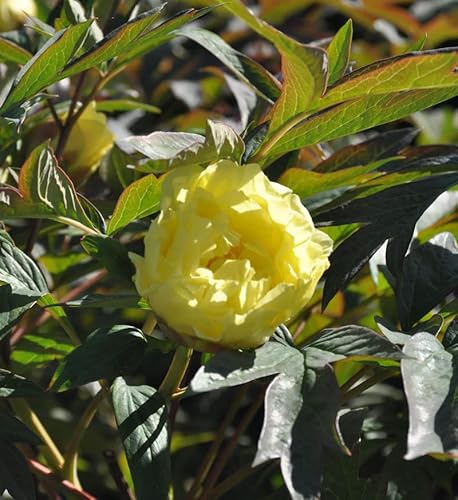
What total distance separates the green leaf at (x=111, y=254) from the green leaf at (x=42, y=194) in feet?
0.07

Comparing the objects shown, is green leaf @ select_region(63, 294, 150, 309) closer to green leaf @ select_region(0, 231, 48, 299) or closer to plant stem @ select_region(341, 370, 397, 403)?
green leaf @ select_region(0, 231, 48, 299)

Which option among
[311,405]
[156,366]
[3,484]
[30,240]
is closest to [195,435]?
[156,366]

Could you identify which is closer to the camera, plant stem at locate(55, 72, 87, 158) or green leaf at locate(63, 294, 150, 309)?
green leaf at locate(63, 294, 150, 309)

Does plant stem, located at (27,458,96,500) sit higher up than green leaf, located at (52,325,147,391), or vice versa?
green leaf, located at (52,325,147,391)

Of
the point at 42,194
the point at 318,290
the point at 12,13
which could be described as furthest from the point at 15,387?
the point at 12,13

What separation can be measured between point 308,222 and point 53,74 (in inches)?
8.9

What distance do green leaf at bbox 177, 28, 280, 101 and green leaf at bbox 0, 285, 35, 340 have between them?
0.94 feet

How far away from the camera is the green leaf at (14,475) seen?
0.66m

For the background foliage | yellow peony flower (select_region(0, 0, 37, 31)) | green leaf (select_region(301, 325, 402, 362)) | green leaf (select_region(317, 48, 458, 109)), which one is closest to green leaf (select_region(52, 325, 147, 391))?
the background foliage

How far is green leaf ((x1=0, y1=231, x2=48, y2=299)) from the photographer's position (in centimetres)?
66

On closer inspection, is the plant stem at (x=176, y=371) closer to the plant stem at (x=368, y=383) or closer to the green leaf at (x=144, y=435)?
the green leaf at (x=144, y=435)

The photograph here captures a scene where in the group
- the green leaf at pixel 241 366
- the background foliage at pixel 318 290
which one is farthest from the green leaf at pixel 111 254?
the green leaf at pixel 241 366

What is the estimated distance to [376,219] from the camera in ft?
2.29

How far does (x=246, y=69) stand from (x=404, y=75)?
24cm
